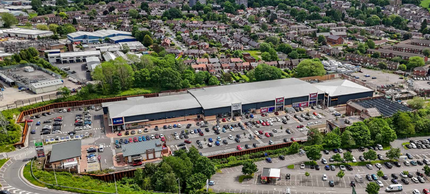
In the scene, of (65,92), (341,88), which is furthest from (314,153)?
(65,92)

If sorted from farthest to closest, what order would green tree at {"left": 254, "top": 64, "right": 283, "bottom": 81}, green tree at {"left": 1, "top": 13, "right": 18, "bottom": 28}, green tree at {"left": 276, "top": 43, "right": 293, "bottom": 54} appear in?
green tree at {"left": 1, "top": 13, "right": 18, "bottom": 28}
green tree at {"left": 276, "top": 43, "right": 293, "bottom": 54}
green tree at {"left": 254, "top": 64, "right": 283, "bottom": 81}

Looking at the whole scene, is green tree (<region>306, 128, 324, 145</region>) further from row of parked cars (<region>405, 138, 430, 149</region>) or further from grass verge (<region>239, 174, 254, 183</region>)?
row of parked cars (<region>405, 138, 430, 149</region>)

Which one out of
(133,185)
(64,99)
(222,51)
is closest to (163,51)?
(222,51)

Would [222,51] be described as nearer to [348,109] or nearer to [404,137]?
[348,109]

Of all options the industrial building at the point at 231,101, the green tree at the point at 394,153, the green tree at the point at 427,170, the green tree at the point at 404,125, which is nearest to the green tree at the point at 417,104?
the industrial building at the point at 231,101

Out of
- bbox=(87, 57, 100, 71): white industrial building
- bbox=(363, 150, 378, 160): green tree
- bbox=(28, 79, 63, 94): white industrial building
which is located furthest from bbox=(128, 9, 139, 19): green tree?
bbox=(363, 150, 378, 160): green tree

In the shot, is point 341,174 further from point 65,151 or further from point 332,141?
point 65,151
